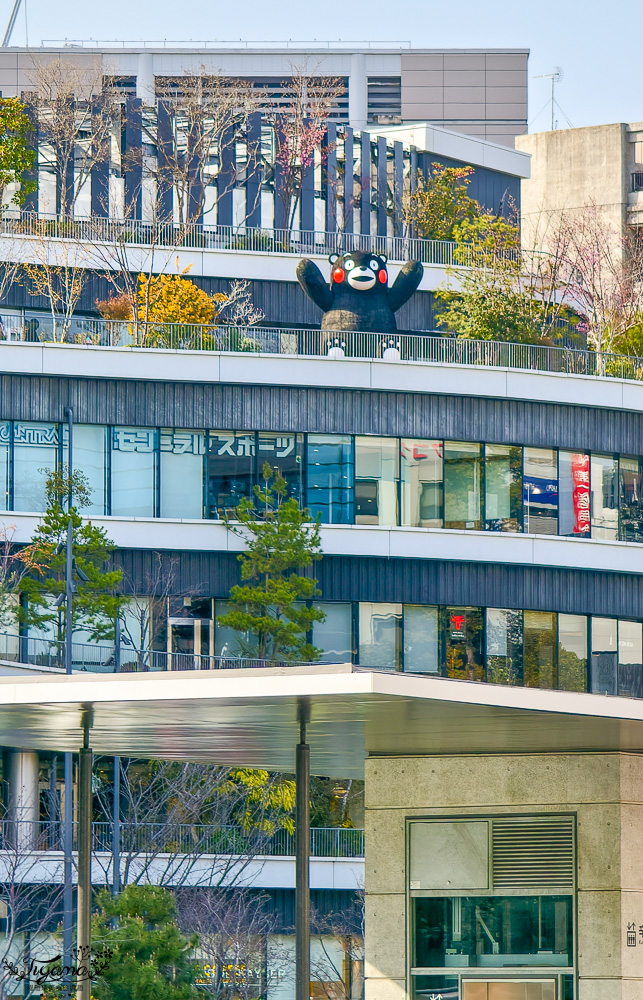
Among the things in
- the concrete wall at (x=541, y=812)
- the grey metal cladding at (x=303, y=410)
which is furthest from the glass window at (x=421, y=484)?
the concrete wall at (x=541, y=812)

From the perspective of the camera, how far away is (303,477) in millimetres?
48688

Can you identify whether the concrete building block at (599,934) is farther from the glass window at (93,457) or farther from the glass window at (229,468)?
the glass window at (229,468)

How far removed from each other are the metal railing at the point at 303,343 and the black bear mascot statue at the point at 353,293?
Answer: 81 cm

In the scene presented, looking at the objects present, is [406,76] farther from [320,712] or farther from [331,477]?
[320,712]

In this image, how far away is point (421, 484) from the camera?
49.2 m

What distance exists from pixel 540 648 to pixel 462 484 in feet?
16.3

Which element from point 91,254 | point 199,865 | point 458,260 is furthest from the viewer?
point 458,260

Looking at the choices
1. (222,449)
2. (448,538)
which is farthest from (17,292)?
(448,538)

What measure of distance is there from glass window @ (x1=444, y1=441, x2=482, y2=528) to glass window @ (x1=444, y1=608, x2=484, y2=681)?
2425mm

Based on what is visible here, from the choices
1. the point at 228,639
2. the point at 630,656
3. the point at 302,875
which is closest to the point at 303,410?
the point at 228,639

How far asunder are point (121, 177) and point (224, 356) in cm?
1557

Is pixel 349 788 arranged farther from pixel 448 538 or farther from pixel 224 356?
pixel 224 356

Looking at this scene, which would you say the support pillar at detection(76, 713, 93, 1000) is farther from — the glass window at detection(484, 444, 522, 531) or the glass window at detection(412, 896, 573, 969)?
the glass window at detection(484, 444, 522, 531)

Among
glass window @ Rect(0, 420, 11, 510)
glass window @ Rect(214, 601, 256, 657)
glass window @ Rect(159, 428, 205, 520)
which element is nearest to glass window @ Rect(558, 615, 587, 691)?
glass window @ Rect(214, 601, 256, 657)
